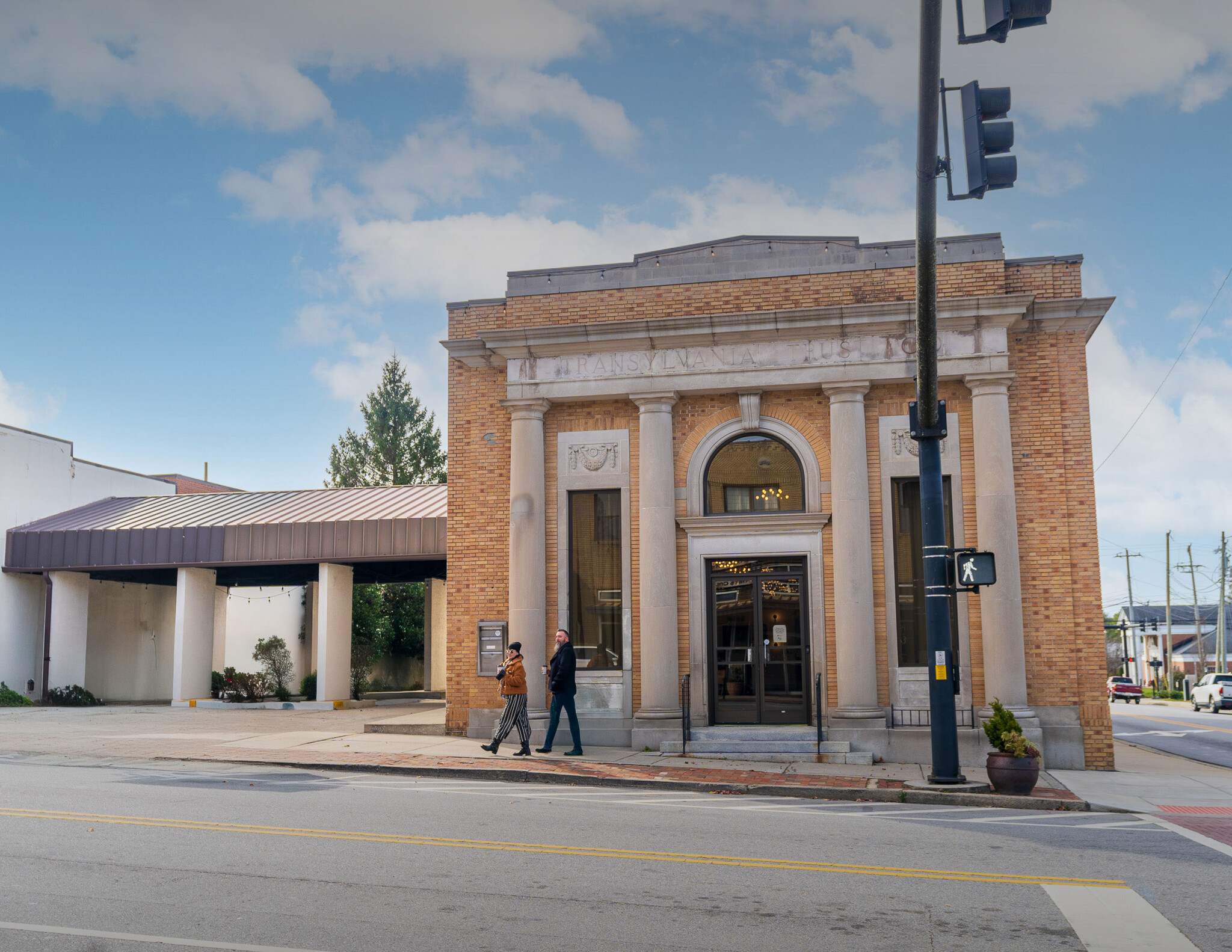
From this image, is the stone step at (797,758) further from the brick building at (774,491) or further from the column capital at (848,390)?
the column capital at (848,390)

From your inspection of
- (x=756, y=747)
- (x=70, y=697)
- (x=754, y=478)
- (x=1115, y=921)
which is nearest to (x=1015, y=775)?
(x=756, y=747)

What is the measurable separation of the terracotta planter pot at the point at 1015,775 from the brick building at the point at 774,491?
10.5ft

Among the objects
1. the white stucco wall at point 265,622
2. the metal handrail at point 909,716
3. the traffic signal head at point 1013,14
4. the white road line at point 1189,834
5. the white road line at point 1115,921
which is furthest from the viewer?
the white stucco wall at point 265,622

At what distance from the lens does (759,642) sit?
55.5ft

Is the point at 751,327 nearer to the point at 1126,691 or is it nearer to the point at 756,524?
the point at 756,524

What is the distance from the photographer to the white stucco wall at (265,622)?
35.4m

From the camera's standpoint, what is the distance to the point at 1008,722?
12.7 meters

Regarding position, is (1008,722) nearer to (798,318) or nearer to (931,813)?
(931,813)

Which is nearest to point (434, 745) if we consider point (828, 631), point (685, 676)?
point (685, 676)

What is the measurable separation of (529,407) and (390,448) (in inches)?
1509

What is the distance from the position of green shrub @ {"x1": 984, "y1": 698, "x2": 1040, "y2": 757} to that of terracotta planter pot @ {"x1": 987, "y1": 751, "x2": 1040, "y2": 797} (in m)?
0.07

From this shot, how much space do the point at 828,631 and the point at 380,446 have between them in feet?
136

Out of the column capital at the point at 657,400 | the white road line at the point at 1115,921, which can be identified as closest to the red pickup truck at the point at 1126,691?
the column capital at the point at 657,400

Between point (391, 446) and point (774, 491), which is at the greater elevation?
point (391, 446)
